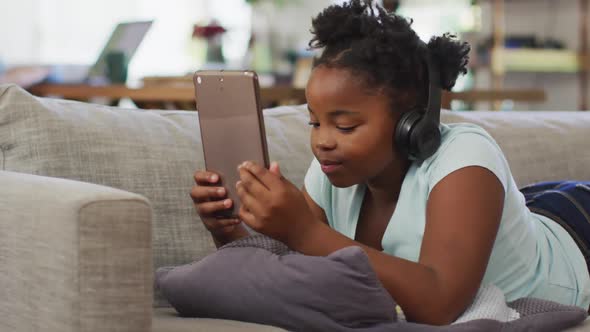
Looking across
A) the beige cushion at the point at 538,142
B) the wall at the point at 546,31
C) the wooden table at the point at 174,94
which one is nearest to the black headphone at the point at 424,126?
the beige cushion at the point at 538,142

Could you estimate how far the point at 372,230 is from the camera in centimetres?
136

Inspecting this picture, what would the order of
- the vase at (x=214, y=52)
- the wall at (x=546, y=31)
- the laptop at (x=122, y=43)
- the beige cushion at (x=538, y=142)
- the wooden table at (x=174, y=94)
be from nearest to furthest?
the beige cushion at (x=538, y=142)
the wooden table at (x=174, y=94)
the laptop at (x=122, y=43)
the vase at (x=214, y=52)
the wall at (x=546, y=31)

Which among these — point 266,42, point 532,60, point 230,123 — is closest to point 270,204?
point 230,123

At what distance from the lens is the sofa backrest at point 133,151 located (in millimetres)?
1366

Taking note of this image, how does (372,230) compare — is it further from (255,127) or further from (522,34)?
(522,34)

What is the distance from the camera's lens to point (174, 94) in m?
2.85

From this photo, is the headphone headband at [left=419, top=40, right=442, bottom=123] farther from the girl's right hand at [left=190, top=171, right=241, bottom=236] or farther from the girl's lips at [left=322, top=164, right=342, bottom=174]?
the girl's right hand at [left=190, top=171, right=241, bottom=236]

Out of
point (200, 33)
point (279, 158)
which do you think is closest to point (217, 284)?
point (279, 158)

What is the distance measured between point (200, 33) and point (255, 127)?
10.2ft

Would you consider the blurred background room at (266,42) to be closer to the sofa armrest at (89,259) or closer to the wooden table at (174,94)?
the wooden table at (174,94)

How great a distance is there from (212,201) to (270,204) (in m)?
0.23

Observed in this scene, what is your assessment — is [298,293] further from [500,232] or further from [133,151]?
[133,151]

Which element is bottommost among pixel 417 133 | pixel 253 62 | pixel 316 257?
pixel 253 62

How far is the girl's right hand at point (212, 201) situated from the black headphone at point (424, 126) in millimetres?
257
